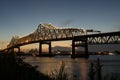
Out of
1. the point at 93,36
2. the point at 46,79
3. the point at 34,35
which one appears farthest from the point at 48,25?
the point at 46,79

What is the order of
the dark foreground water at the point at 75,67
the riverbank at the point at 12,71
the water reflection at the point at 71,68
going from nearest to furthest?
the riverbank at the point at 12,71
the water reflection at the point at 71,68
the dark foreground water at the point at 75,67

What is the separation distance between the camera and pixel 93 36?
12150cm

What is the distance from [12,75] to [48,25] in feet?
554

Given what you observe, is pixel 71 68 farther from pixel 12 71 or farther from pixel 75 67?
pixel 12 71

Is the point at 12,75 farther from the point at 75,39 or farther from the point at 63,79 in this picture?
the point at 75,39

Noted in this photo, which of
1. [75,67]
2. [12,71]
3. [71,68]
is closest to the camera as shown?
[12,71]

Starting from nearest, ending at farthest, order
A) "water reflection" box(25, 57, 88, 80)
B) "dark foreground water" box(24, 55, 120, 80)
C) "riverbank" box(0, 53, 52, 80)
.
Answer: "riverbank" box(0, 53, 52, 80)
"water reflection" box(25, 57, 88, 80)
"dark foreground water" box(24, 55, 120, 80)

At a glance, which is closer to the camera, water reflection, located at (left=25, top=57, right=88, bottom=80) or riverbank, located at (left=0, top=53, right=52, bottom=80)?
riverbank, located at (left=0, top=53, right=52, bottom=80)

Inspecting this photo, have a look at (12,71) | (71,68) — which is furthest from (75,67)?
(12,71)

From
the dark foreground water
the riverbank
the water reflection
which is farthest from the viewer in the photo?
the dark foreground water

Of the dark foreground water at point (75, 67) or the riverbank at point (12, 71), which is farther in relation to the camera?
the dark foreground water at point (75, 67)

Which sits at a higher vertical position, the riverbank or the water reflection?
the riverbank

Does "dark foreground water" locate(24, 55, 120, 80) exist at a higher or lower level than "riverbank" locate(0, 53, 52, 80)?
lower

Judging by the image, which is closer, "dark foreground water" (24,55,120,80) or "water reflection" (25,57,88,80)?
"water reflection" (25,57,88,80)
